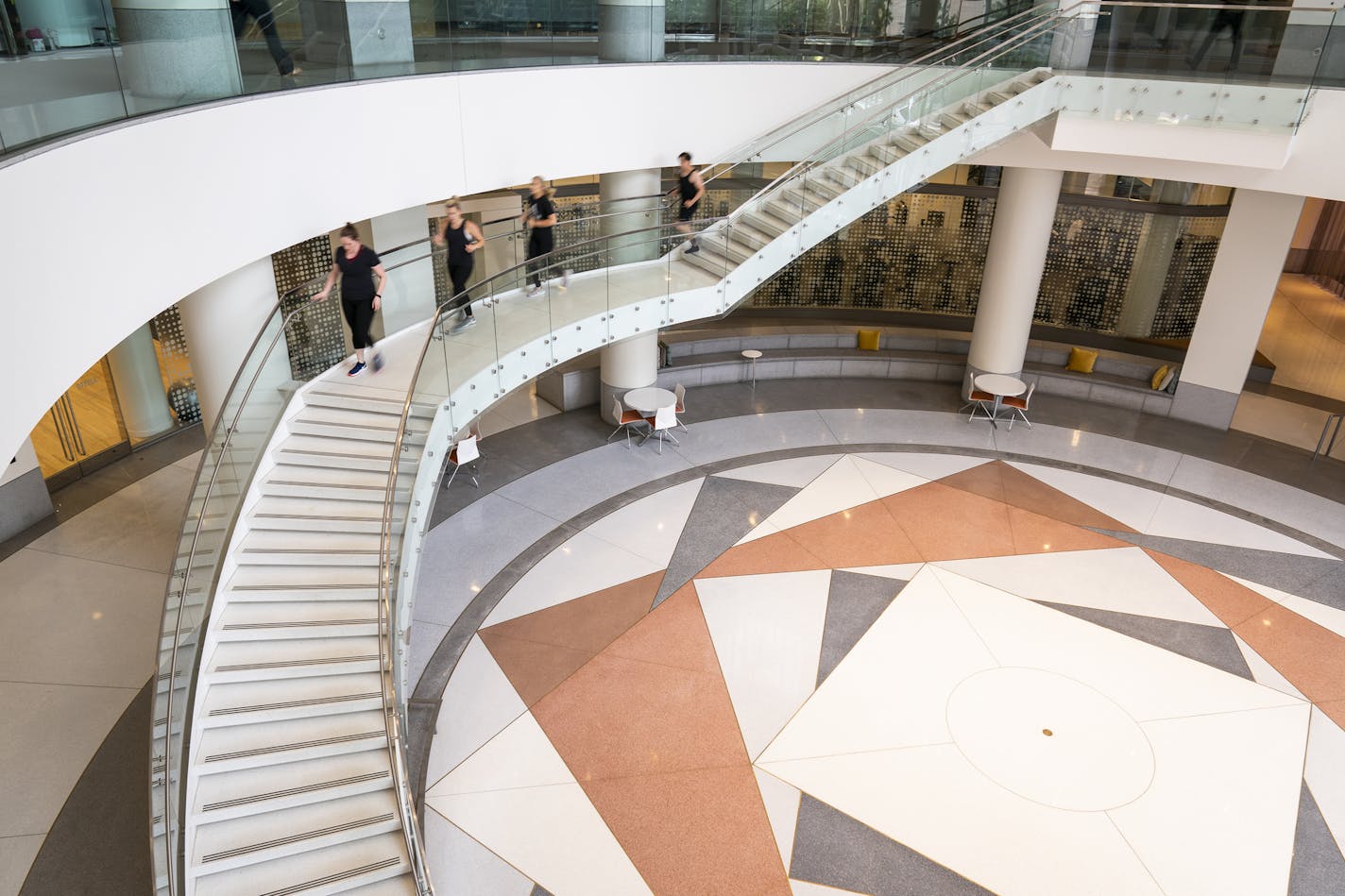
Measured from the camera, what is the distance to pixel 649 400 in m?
12.0

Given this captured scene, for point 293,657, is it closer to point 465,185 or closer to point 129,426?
point 465,185

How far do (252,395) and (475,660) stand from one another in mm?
2971

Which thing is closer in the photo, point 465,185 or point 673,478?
point 465,185

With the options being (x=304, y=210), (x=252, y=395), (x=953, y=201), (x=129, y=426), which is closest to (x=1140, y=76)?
(x=953, y=201)

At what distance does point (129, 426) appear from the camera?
11281mm

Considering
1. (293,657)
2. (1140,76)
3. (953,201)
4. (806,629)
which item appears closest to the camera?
(293,657)

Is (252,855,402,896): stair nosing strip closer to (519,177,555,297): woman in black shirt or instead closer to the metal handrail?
the metal handrail

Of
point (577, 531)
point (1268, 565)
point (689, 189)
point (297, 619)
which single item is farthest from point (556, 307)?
point (1268, 565)

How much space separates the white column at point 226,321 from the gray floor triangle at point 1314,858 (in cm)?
873

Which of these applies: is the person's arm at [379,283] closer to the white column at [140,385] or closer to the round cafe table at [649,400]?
the round cafe table at [649,400]

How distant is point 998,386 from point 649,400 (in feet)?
16.2

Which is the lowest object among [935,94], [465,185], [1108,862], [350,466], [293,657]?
[1108,862]

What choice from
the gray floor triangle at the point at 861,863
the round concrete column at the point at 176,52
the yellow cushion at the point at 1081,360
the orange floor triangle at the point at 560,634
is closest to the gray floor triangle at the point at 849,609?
the gray floor triangle at the point at 861,863

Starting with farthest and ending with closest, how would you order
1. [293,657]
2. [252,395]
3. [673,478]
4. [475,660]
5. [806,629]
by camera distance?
1. [673,478]
2. [806,629]
3. [475,660]
4. [252,395]
5. [293,657]
